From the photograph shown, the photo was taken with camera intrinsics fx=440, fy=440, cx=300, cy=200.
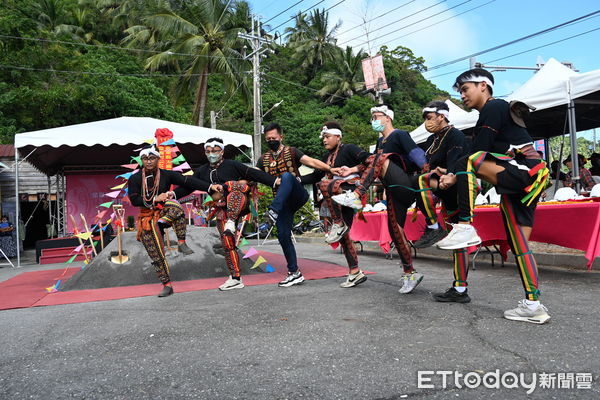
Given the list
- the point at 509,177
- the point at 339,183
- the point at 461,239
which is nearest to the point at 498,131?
the point at 509,177

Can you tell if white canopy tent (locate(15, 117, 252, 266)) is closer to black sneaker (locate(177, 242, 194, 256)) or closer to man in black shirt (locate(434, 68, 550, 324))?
black sneaker (locate(177, 242, 194, 256))

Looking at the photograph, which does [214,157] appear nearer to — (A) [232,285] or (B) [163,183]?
(B) [163,183]

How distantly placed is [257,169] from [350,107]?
3482cm

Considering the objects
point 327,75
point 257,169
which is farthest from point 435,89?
point 257,169

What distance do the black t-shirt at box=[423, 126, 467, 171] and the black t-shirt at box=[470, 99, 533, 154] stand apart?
0.74 m

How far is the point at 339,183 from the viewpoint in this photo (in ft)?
14.5

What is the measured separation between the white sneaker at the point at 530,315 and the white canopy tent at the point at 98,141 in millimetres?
8154

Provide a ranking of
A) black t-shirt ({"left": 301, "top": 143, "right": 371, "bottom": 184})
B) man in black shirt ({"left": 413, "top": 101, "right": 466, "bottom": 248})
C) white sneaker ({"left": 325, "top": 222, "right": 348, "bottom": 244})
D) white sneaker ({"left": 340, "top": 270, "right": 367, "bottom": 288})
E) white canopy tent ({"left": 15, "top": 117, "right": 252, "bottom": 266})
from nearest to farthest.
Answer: man in black shirt ({"left": 413, "top": 101, "right": 466, "bottom": 248}) → white sneaker ({"left": 325, "top": 222, "right": 348, "bottom": 244}) → black t-shirt ({"left": 301, "top": 143, "right": 371, "bottom": 184}) → white sneaker ({"left": 340, "top": 270, "right": 367, "bottom": 288}) → white canopy tent ({"left": 15, "top": 117, "right": 252, "bottom": 266})

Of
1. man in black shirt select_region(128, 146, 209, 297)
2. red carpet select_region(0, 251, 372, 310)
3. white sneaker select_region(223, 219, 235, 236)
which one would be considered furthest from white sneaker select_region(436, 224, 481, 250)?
man in black shirt select_region(128, 146, 209, 297)

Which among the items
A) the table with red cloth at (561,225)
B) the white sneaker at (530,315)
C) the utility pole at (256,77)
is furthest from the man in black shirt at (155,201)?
the utility pole at (256,77)

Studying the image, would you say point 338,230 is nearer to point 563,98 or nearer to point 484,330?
point 484,330

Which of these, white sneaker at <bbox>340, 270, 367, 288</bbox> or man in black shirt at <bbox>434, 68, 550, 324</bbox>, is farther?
white sneaker at <bbox>340, 270, 367, 288</bbox>

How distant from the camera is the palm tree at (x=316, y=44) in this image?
44500 mm

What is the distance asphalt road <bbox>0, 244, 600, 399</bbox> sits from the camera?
2047 mm
